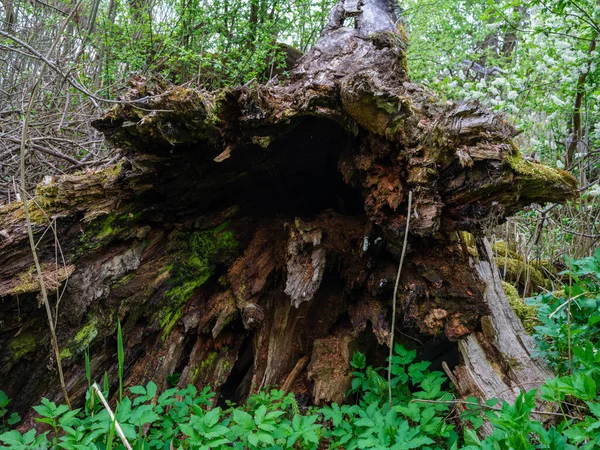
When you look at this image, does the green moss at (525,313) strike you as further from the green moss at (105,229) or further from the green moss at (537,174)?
the green moss at (105,229)

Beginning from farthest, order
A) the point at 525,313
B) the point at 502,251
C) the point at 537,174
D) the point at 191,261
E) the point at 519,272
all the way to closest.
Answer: the point at 502,251
the point at 519,272
the point at 525,313
the point at 191,261
the point at 537,174

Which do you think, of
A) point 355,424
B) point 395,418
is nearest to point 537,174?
point 395,418

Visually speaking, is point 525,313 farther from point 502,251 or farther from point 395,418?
point 395,418

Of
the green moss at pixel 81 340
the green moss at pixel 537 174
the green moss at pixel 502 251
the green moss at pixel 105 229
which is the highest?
the green moss at pixel 537 174

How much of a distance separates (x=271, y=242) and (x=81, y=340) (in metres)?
1.21

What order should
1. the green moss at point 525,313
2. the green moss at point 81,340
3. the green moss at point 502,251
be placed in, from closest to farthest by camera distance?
the green moss at point 81,340 → the green moss at point 525,313 → the green moss at point 502,251

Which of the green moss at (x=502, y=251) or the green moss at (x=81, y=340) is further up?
the green moss at (x=502, y=251)

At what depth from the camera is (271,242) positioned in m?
2.56

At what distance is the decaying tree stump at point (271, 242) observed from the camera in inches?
76.7

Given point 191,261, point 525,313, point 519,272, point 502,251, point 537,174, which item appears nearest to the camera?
point 537,174

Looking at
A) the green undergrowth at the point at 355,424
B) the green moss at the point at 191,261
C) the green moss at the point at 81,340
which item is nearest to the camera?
the green undergrowth at the point at 355,424

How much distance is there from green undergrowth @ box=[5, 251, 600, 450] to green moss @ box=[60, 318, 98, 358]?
0.34 meters

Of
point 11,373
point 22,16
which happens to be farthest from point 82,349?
point 22,16

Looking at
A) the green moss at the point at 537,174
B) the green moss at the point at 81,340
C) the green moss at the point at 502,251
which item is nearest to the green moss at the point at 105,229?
the green moss at the point at 81,340
